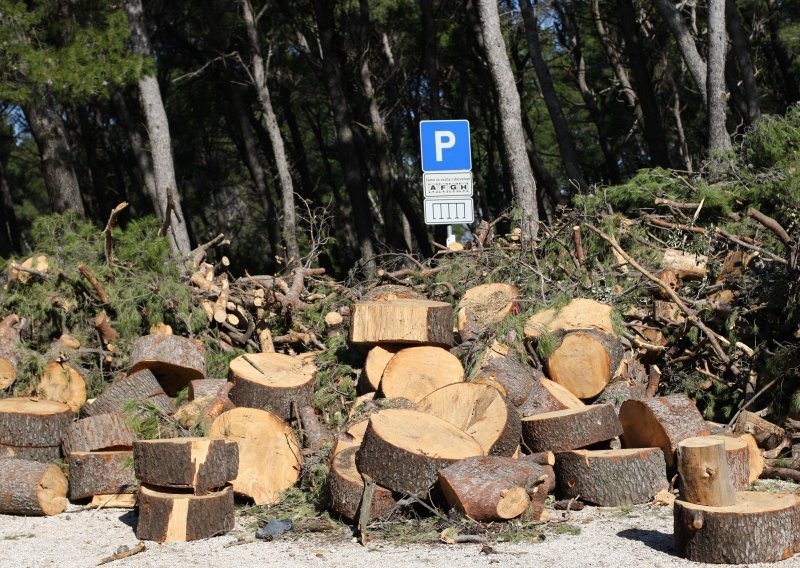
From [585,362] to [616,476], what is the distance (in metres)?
1.40

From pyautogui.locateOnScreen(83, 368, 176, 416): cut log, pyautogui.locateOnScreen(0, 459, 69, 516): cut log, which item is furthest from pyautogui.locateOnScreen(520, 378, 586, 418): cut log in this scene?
pyautogui.locateOnScreen(0, 459, 69, 516): cut log

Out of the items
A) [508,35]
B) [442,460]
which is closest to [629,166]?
[508,35]

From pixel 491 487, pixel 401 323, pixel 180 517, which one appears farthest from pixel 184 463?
pixel 401 323

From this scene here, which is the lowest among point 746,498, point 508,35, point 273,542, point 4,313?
point 273,542

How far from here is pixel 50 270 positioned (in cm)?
841

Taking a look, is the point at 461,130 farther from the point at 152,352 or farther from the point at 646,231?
the point at 152,352

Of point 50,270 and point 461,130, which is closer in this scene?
point 50,270

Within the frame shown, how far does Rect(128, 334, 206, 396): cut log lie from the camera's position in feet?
25.0

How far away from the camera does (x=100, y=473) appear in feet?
21.2

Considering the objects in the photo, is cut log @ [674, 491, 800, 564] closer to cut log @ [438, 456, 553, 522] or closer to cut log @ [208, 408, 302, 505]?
cut log @ [438, 456, 553, 522]

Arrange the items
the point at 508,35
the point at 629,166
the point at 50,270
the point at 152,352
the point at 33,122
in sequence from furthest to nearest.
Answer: the point at 629,166
the point at 508,35
the point at 33,122
the point at 50,270
the point at 152,352

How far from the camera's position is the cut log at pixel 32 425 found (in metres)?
6.89

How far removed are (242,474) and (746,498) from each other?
3.02 meters

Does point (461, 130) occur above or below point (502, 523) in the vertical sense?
above
